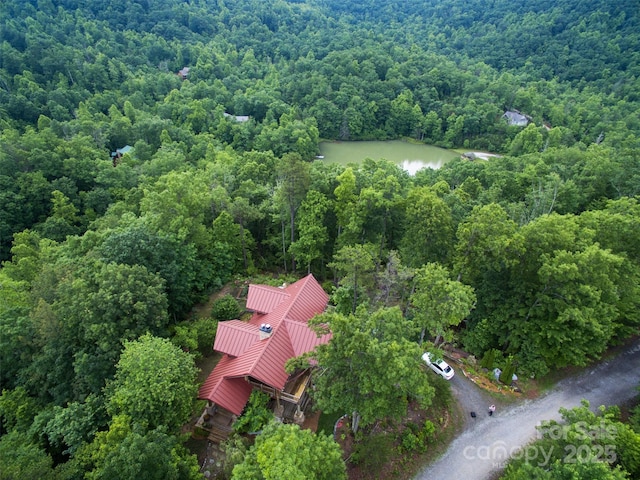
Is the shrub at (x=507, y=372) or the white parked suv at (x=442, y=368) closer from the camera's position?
the shrub at (x=507, y=372)

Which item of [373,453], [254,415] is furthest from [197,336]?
[373,453]

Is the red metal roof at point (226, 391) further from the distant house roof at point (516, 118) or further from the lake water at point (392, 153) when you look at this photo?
the distant house roof at point (516, 118)

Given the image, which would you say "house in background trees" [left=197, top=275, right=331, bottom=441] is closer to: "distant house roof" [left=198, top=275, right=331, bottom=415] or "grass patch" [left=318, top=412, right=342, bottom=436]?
"distant house roof" [left=198, top=275, right=331, bottom=415]

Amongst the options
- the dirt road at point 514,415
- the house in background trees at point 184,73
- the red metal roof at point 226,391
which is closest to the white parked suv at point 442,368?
the dirt road at point 514,415

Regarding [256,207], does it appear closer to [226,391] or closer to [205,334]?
[205,334]

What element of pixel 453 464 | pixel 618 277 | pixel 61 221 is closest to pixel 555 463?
pixel 453 464

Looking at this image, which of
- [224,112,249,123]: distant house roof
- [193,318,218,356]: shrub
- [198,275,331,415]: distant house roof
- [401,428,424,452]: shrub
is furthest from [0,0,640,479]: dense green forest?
[401,428,424,452]: shrub
